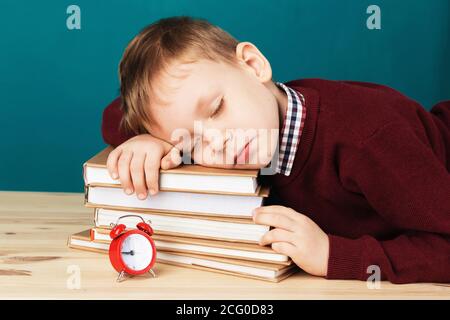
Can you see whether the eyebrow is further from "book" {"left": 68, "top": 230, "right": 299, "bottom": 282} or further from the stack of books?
"book" {"left": 68, "top": 230, "right": 299, "bottom": 282}

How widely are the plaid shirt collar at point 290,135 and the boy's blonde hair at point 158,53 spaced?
121 millimetres

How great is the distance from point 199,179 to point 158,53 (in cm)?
22

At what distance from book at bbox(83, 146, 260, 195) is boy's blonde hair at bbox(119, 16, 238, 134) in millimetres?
123

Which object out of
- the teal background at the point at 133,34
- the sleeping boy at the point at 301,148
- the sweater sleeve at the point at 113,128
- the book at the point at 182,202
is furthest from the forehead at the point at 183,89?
the teal background at the point at 133,34

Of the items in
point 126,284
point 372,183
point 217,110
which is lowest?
point 126,284

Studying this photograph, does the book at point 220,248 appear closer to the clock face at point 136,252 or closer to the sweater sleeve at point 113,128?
the clock face at point 136,252

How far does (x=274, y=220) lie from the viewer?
958mm

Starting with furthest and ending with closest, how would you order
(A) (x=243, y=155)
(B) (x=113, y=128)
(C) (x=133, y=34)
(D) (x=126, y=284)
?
(C) (x=133, y=34)
(B) (x=113, y=128)
(A) (x=243, y=155)
(D) (x=126, y=284)

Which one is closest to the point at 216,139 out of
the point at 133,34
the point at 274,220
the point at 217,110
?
the point at 217,110

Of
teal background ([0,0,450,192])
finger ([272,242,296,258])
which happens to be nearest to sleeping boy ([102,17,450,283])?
finger ([272,242,296,258])

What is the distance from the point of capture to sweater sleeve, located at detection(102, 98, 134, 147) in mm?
1250

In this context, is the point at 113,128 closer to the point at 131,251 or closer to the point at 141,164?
the point at 141,164

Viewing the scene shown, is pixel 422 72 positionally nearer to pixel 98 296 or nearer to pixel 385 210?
pixel 385 210

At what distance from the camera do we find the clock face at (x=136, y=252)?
0.94 meters
